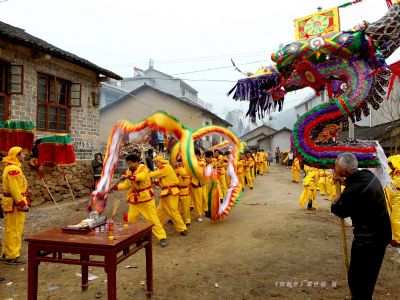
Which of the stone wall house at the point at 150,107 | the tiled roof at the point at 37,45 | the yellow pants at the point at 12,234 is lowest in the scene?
the yellow pants at the point at 12,234

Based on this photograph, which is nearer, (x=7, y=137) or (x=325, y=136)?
(x=325, y=136)

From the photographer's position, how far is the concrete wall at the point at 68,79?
971cm

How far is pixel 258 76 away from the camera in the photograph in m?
6.18

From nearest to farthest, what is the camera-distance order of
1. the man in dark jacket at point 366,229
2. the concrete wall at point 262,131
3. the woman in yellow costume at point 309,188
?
1. the man in dark jacket at point 366,229
2. the woman in yellow costume at point 309,188
3. the concrete wall at point 262,131

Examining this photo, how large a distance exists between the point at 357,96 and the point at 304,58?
955mm

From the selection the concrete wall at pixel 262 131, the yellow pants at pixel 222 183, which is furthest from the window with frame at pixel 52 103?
the concrete wall at pixel 262 131

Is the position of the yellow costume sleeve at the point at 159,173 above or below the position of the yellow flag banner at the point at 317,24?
below

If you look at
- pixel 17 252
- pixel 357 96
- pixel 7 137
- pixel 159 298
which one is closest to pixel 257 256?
pixel 159 298

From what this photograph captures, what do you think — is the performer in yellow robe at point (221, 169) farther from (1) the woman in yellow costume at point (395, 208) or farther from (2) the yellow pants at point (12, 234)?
(2) the yellow pants at point (12, 234)

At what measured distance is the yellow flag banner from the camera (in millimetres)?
5453

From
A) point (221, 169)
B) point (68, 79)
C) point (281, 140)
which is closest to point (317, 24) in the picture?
point (221, 169)

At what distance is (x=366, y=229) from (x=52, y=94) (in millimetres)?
10490

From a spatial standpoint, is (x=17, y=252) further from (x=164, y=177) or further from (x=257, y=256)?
(x=257, y=256)

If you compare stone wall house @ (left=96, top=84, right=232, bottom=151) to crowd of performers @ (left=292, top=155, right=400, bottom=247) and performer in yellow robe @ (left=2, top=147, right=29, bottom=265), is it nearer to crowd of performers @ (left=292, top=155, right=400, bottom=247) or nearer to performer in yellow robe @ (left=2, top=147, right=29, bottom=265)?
crowd of performers @ (left=292, top=155, right=400, bottom=247)
